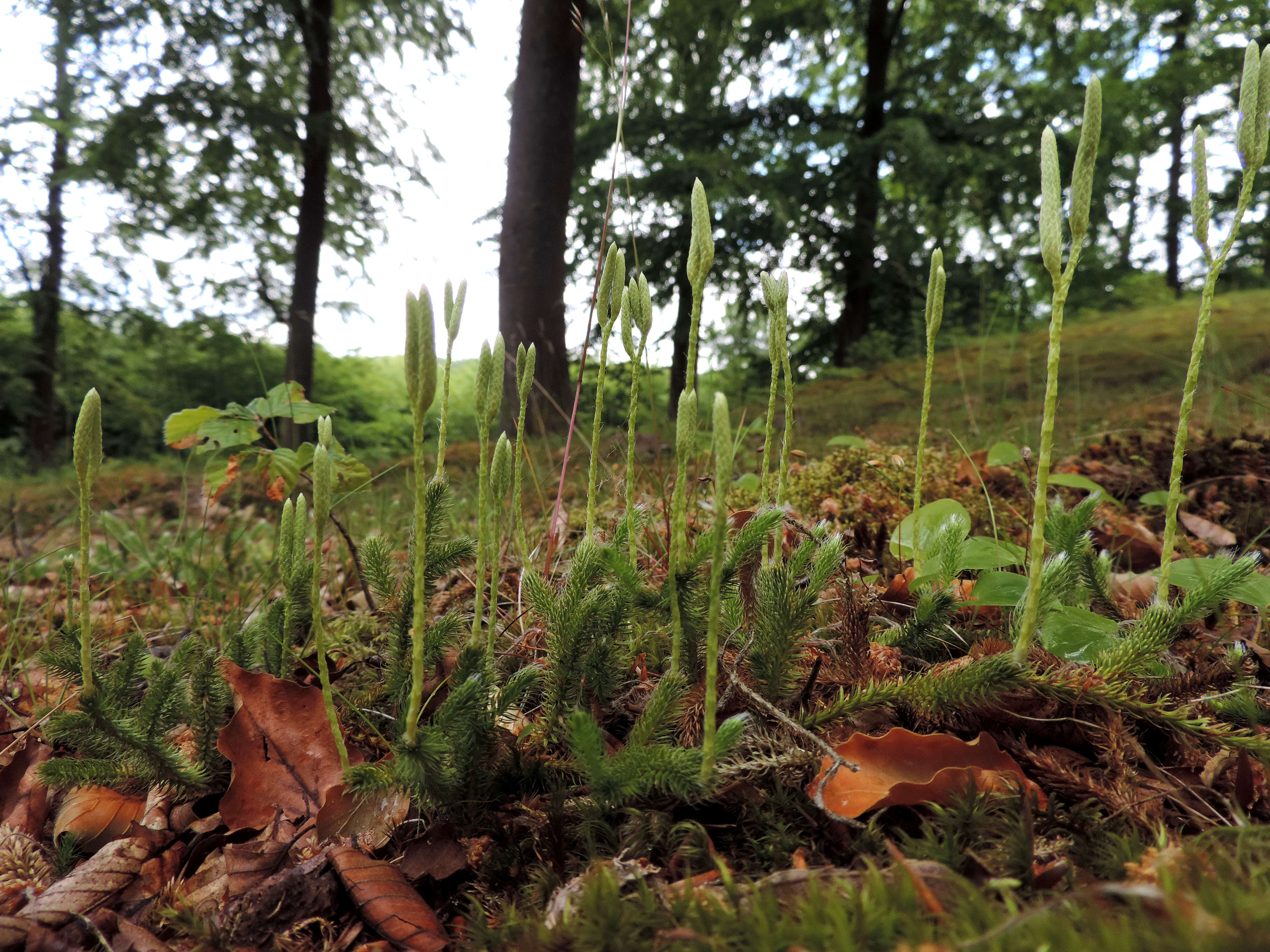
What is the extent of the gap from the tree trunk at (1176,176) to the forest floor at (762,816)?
735 inches

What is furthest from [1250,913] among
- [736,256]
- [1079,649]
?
[736,256]

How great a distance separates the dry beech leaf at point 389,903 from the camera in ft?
2.52

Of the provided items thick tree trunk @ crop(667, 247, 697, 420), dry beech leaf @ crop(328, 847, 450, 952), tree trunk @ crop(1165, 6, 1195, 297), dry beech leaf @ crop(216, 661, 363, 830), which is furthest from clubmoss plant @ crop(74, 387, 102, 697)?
tree trunk @ crop(1165, 6, 1195, 297)

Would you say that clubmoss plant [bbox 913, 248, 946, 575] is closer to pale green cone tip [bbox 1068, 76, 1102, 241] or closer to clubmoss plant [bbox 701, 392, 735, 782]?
pale green cone tip [bbox 1068, 76, 1102, 241]

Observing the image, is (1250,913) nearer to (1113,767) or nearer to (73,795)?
(1113,767)

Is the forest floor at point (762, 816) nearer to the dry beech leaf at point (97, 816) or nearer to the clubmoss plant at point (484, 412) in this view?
the dry beech leaf at point (97, 816)

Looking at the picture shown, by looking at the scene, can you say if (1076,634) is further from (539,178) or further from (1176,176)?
(1176,176)

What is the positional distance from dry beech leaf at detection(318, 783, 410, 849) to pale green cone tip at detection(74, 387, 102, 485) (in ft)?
1.88

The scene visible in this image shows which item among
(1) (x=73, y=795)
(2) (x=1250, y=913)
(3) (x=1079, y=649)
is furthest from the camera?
(1) (x=73, y=795)

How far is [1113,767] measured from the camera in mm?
854

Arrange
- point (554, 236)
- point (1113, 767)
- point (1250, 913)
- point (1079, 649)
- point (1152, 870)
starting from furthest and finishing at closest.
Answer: point (554, 236) → point (1079, 649) → point (1113, 767) → point (1152, 870) → point (1250, 913)

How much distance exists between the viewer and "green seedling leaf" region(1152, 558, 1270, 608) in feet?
3.31

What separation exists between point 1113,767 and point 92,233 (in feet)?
40.0

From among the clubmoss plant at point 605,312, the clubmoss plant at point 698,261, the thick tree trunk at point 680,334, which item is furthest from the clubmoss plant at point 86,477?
the thick tree trunk at point 680,334
